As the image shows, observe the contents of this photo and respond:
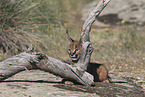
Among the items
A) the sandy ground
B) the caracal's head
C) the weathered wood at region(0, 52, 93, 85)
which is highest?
the caracal's head

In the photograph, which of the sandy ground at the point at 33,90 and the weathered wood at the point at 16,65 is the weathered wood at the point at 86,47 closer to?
the sandy ground at the point at 33,90

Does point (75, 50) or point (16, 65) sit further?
point (75, 50)

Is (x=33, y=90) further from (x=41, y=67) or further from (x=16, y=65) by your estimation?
(x=16, y=65)

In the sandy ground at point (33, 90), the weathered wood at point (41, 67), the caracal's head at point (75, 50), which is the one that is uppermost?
the caracal's head at point (75, 50)

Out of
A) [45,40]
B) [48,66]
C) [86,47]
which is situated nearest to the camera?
[48,66]

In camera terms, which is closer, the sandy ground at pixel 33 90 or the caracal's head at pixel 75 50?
the sandy ground at pixel 33 90

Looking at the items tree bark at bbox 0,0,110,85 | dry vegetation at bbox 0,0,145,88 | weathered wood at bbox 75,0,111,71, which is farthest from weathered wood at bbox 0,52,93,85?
dry vegetation at bbox 0,0,145,88

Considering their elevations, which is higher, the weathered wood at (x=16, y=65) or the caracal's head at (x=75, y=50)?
the caracal's head at (x=75, y=50)

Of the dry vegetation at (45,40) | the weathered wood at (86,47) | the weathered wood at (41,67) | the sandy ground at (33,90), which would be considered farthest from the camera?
the dry vegetation at (45,40)

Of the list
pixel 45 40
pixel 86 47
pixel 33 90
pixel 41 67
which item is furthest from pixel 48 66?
pixel 45 40

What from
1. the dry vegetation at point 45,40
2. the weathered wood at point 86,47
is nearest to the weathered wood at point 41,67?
the weathered wood at point 86,47

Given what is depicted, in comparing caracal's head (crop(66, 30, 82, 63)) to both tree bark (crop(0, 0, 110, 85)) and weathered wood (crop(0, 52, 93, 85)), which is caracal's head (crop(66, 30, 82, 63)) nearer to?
tree bark (crop(0, 0, 110, 85))

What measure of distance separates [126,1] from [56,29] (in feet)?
22.7

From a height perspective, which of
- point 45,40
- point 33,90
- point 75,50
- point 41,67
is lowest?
point 33,90
